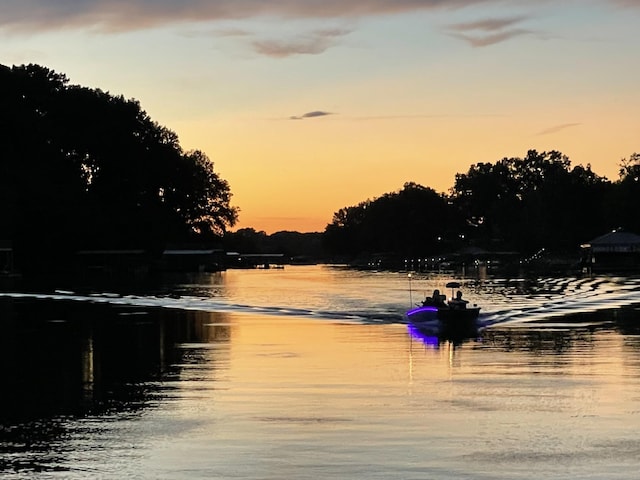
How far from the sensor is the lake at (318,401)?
17594 mm

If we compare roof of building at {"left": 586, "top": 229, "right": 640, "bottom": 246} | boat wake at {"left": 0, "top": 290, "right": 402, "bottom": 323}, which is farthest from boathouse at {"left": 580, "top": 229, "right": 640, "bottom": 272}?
boat wake at {"left": 0, "top": 290, "right": 402, "bottom": 323}

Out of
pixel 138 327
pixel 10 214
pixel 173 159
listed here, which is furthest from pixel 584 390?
pixel 173 159

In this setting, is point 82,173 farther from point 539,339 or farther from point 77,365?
point 77,365

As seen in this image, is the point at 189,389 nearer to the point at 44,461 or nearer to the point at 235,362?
the point at 235,362

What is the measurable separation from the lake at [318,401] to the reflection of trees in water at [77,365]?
0.27 ft

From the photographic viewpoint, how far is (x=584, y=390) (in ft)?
85.7

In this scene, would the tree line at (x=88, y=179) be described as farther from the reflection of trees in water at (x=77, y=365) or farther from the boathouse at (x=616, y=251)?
the reflection of trees in water at (x=77, y=365)

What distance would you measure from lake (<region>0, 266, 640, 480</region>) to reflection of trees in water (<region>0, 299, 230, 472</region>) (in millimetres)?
81

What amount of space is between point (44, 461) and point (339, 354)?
19131 millimetres

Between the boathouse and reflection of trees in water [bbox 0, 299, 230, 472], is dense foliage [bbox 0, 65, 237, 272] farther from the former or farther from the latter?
reflection of trees in water [bbox 0, 299, 230, 472]

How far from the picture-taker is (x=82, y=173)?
15938 cm

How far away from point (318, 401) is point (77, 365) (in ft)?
35.5

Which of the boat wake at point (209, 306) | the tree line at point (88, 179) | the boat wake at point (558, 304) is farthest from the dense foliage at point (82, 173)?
the boat wake at point (558, 304)

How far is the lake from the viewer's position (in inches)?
693
